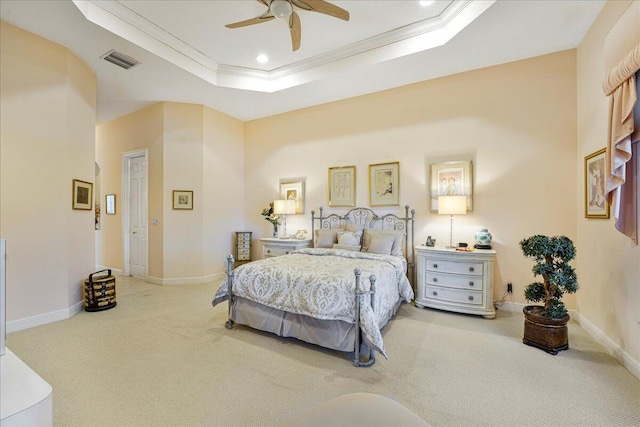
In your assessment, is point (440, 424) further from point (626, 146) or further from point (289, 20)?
point (289, 20)

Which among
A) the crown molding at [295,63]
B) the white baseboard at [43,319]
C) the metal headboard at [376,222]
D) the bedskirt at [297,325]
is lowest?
the white baseboard at [43,319]

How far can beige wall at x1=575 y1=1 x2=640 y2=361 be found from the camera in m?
2.34

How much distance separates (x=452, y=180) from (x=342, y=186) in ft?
5.96

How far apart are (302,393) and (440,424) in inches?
37.3

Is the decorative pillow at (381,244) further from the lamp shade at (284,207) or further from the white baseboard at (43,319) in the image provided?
the white baseboard at (43,319)

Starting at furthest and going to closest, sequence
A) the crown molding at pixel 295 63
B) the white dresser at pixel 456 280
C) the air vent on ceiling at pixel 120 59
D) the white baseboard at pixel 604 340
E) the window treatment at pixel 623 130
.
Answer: the air vent on ceiling at pixel 120 59 → the white dresser at pixel 456 280 → the crown molding at pixel 295 63 → the white baseboard at pixel 604 340 → the window treatment at pixel 623 130

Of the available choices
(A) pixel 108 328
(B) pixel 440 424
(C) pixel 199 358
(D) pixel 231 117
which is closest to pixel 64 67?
(D) pixel 231 117

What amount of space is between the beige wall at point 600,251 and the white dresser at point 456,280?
3.12ft

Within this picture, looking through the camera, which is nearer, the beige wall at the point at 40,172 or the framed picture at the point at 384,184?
the beige wall at the point at 40,172

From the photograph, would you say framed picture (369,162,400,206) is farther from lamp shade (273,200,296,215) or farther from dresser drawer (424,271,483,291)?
lamp shade (273,200,296,215)

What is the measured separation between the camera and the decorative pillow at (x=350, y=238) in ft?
13.6

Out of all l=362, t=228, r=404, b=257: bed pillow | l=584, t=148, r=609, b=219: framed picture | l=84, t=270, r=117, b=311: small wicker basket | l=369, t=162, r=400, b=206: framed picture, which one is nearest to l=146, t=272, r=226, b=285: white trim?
l=84, t=270, r=117, b=311: small wicker basket

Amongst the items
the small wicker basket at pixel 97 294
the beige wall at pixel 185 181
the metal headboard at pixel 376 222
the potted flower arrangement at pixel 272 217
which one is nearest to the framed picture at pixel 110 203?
the beige wall at pixel 185 181

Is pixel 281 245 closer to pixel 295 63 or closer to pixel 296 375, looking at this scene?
pixel 296 375
